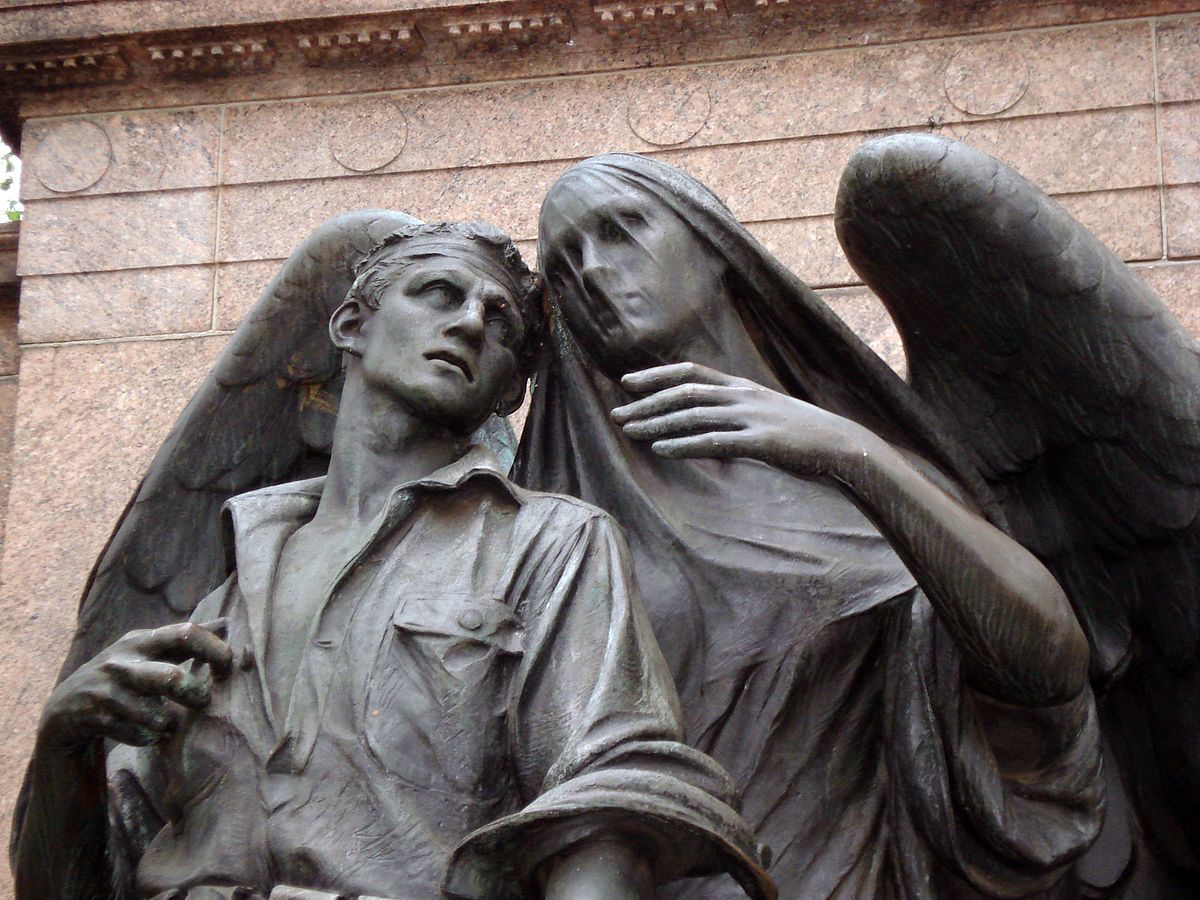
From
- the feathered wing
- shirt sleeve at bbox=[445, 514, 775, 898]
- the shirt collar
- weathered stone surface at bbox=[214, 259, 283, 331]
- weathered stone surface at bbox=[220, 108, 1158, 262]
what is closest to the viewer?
shirt sleeve at bbox=[445, 514, 775, 898]

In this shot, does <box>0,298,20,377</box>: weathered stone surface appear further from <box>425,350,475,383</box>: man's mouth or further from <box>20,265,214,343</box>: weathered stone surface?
<box>425,350,475,383</box>: man's mouth

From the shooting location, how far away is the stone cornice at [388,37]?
259 inches

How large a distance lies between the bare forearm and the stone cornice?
2.26 m

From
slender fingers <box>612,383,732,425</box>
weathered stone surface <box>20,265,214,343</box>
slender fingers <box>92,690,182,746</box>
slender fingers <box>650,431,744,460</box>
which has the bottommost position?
slender fingers <box>92,690,182,746</box>

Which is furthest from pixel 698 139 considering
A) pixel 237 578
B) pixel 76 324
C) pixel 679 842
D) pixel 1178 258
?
pixel 679 842

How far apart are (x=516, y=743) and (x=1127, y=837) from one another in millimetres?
1330

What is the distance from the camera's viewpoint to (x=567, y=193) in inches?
202

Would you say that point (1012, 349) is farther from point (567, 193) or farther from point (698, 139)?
point (698, 139)

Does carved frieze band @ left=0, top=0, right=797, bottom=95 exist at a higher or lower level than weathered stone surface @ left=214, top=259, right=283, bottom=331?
higher

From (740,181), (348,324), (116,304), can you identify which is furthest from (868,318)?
(116,304)

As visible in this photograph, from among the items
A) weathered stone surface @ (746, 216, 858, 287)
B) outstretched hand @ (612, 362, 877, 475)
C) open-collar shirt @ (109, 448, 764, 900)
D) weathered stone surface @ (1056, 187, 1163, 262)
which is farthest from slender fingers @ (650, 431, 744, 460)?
weathered stone surface @ (1056, 187, 1163, 262)

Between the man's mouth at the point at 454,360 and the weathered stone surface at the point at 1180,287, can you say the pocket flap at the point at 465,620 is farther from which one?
the weathered stone surface at the point at 1180,287

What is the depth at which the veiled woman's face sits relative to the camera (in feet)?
16.5

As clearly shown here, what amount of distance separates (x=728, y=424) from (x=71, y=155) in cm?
286
